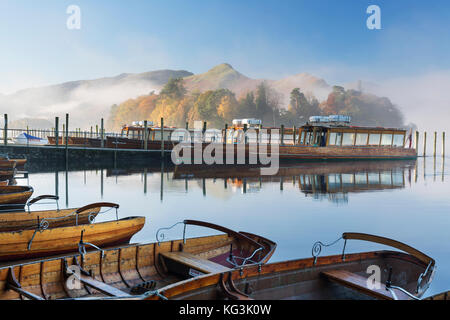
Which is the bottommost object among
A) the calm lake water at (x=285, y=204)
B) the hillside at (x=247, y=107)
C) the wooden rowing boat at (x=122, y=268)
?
the calm lake water at (x=285, y=204)

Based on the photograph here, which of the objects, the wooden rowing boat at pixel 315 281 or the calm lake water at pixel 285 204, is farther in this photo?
the calm lake water at pixel 285 204

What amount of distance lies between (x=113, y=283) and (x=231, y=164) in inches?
1258

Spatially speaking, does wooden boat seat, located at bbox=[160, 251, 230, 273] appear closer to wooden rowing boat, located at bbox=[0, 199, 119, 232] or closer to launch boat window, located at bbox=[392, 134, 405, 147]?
wooden rowing boat, located at bbox=[0, 199, 119, 232]

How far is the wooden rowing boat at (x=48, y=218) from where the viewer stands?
8266 millimetres

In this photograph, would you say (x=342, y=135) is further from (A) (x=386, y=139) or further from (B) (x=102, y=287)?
(B) (x=102, y=287)

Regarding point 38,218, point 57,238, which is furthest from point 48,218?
point 57,238

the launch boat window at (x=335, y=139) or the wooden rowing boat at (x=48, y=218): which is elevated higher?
the launch boat window at (x=335, y=139)

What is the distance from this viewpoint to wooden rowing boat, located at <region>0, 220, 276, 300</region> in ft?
17.2

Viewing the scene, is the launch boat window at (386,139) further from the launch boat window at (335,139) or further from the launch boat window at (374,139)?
the launch boat window at (335,139)

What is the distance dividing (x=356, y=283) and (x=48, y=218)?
21.2 feet

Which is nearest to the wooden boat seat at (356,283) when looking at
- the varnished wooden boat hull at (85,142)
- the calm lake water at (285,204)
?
the calm lake water at (285,204)

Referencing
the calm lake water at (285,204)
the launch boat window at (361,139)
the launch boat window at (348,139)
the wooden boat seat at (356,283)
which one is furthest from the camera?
the launch boat window at (361,139)

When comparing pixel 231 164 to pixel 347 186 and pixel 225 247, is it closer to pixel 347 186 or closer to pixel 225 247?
pixel 347 186

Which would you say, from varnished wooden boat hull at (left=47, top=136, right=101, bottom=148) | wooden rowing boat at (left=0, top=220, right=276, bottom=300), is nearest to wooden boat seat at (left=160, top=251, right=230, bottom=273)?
wooden rowing boat at (left=0, top=220, right=276, bottom=300)
